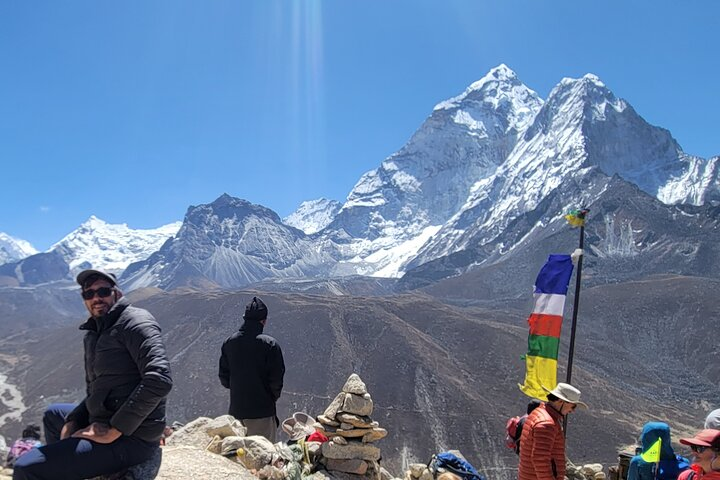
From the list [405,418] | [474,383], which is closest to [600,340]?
[474,383]

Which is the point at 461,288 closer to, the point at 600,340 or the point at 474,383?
the point at 600,340

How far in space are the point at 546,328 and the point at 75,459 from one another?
Answer: 675cm

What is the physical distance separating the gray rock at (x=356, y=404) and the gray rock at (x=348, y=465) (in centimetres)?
58

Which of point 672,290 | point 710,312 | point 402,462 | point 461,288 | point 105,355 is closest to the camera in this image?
point 105,355

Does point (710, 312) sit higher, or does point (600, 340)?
point (710, 312)

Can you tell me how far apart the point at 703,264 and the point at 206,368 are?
92311mm

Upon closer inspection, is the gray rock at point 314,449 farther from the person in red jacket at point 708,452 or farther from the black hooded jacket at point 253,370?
the person in red jacket at point 708,452

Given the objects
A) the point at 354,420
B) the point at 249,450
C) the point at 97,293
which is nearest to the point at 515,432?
the point at 354,420

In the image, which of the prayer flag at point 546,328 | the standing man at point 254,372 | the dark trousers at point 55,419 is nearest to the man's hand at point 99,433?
the dark trousers at point 55,419

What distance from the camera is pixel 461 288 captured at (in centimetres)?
12712

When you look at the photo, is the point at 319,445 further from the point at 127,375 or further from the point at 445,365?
the point at 445,365

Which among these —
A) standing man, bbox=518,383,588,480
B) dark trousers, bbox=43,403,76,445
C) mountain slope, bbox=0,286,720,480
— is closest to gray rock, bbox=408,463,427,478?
standing man, bbox=518,383,588,480

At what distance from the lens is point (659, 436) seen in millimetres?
5383

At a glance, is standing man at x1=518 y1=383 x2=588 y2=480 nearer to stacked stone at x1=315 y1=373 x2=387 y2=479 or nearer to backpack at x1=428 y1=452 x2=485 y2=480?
backpack at x1=428 y1=452 x2=485 y2=480
